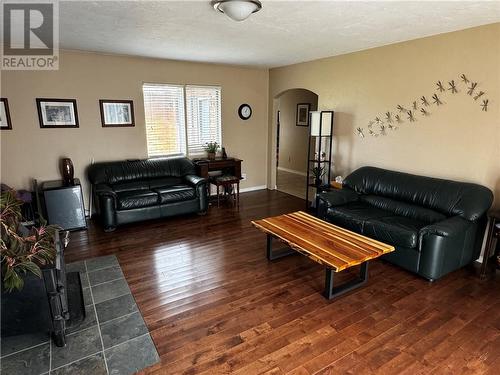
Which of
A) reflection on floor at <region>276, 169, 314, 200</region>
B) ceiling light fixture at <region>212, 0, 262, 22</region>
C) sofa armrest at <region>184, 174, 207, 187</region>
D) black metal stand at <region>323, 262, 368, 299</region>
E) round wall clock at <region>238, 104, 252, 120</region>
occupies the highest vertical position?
ceiling light fixture at <region>212, 0, 262, 22</region>

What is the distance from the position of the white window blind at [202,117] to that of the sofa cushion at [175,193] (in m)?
1.20

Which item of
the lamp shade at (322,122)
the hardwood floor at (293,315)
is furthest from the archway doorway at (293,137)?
the hardwood floor at (293,315)

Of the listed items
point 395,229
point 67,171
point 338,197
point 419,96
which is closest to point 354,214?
point 338,197

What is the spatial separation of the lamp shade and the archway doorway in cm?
212

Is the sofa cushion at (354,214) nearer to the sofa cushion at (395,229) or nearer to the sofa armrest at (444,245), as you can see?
the sofa cushion at (395,229)

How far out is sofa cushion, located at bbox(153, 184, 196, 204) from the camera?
15.2 ft

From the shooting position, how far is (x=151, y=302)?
2715mm

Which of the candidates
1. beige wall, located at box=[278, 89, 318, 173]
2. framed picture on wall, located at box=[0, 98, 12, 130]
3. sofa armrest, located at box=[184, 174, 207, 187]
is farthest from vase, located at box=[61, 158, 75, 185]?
beige wall, located at box=[278, 89, 318, 173]

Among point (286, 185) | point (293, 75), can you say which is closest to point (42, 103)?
point (293, 75)

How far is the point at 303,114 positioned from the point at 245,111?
2.07m

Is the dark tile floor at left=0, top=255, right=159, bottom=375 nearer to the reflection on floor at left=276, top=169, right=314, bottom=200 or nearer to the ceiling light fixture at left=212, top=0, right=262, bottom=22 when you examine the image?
the ceiling light fixture at left=212, top=0, right=262, bottom=22

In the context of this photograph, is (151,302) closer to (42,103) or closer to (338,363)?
(338,363)

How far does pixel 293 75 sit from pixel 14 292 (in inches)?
207

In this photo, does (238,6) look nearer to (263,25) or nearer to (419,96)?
(263,25)
